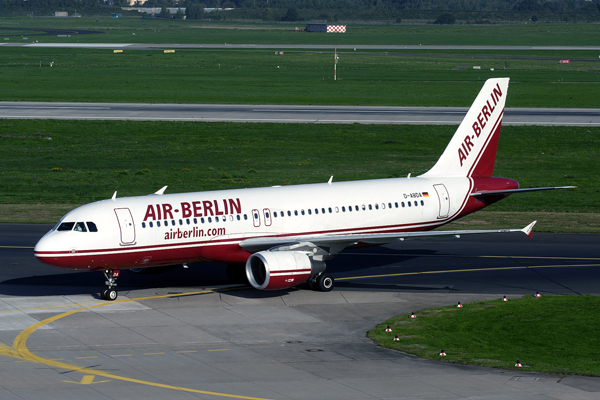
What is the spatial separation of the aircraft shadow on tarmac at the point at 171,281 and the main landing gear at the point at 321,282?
2.76 ft

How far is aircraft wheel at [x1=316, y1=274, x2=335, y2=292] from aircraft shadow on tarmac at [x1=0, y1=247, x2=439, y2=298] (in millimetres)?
1131

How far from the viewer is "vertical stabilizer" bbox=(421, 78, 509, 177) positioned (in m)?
46.9

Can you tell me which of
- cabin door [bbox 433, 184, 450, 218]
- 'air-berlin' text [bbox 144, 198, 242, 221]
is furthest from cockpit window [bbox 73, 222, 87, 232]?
cabin door [bbox 433, 184, 450, 218]

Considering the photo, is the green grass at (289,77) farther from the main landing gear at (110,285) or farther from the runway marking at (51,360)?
the runway marking at (51,360)

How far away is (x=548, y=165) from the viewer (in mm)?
76938

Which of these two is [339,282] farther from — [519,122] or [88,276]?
[519,122]

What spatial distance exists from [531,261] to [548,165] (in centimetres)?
3196

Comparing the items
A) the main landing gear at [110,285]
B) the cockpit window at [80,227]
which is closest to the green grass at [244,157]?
the main landing gear at [110,285]

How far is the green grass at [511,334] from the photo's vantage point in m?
30.3

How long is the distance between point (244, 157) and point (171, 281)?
3857 centimetres

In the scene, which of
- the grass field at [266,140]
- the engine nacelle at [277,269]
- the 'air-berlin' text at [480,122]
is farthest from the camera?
the grass field at [266,140]

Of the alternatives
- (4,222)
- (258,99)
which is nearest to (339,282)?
(4,222)

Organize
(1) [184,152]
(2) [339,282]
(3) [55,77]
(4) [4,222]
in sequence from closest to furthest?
(2) [339,282] → (4) [4,222] → (1) [184,152] → (3) [55,77]

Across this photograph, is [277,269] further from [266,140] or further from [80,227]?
[266,140]
